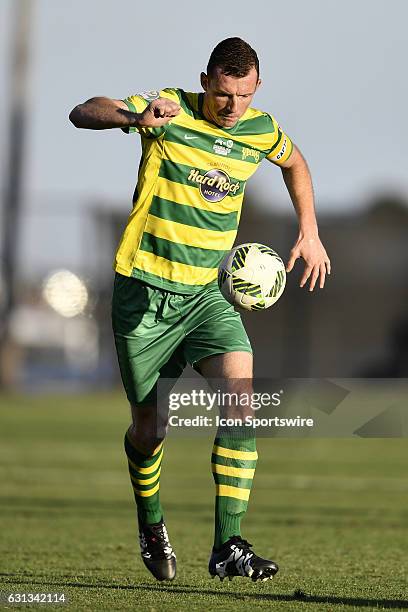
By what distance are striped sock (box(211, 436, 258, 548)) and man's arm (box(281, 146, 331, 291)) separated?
0.92m

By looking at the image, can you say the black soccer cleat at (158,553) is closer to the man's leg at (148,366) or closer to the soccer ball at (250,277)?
the man's leg at (148,366)

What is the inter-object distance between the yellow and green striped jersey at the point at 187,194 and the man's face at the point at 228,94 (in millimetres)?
109

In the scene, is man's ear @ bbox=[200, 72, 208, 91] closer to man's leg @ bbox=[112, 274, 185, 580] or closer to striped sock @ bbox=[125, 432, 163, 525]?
man's leg @ bbox=[112, 274, 185, 580]

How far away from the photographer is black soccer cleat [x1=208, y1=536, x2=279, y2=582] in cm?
647

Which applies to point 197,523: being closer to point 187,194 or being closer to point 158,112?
point 187,194

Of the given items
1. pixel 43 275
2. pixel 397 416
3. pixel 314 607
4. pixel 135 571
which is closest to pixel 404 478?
pixel 397 416

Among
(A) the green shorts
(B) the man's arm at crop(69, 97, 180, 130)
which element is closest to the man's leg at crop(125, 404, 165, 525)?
(A) the green shorts

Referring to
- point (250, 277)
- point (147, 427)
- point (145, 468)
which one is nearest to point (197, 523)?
point (145, 468)

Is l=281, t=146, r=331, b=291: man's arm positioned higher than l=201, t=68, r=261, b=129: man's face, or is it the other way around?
l=201, t=68, r=261, b=129: man's face

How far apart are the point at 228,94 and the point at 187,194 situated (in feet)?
1.91

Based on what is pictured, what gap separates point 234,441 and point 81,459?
35.1 ft

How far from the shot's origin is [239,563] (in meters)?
6.52

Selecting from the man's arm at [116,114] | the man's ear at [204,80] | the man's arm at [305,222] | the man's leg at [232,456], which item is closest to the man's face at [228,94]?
the man's ear at [204,80]

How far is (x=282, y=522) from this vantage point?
10867mm
